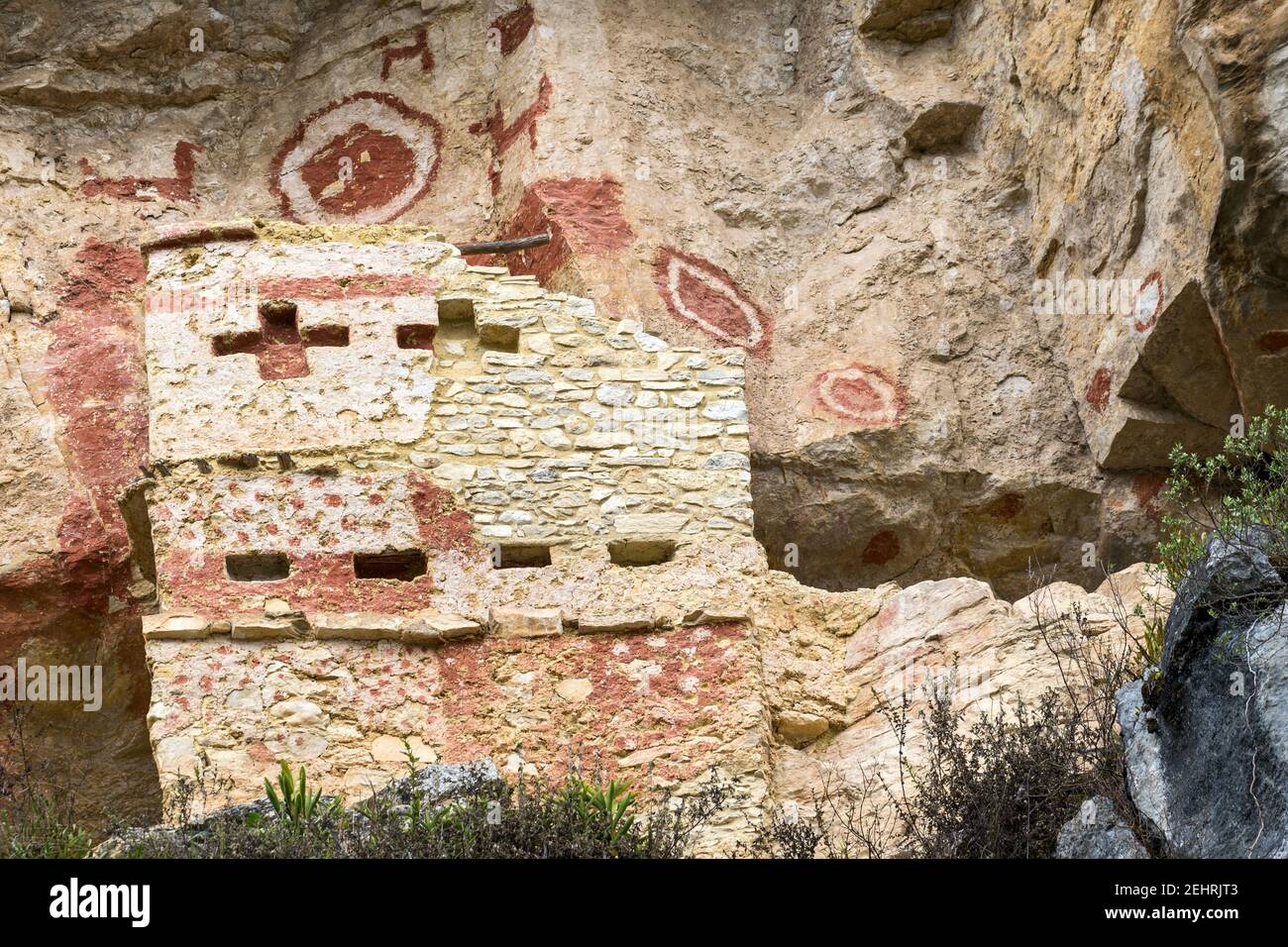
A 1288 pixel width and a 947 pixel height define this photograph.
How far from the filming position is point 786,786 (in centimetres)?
995

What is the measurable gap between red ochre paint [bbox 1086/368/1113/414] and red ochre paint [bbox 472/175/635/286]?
317cm

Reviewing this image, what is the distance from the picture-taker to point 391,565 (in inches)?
409

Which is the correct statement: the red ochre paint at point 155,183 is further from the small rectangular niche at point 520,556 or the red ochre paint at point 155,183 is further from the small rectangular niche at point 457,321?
the small rectangular niche at point 520,556

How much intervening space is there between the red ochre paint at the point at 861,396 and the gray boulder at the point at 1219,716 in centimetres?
462

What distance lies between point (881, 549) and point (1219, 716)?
5.25 meters

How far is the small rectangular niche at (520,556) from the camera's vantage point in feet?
33.9

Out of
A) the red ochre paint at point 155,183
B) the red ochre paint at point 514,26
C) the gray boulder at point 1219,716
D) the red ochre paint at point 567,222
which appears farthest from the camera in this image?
the red ochre paint at point 514,26

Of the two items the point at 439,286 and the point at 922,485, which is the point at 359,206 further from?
the point at 922,485

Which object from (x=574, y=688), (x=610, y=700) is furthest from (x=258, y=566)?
(x=610, y=700)

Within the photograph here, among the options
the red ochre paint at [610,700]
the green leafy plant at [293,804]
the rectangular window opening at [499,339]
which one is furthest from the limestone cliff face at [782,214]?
the green leafy plant at [293,804]

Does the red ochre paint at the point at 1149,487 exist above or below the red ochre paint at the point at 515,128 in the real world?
below

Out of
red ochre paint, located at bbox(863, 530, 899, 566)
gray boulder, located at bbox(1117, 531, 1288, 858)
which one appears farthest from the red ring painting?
gray boulder, located at bbox(1117, 531, 1288, 858)

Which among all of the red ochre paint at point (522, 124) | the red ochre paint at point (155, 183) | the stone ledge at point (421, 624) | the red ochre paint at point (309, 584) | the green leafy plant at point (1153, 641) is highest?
the red ochre paint at point (522, 124)

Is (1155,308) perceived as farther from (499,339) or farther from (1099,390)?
(499,339)
